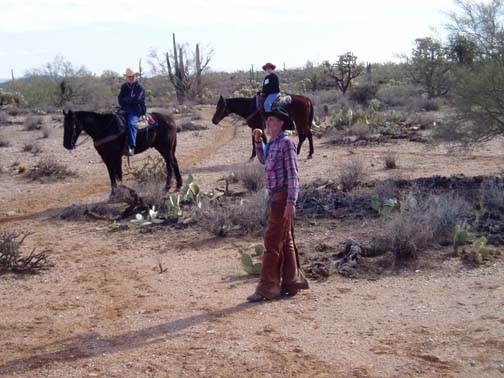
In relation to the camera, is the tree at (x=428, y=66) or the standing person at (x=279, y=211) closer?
the standing person at (x=279, y=211)

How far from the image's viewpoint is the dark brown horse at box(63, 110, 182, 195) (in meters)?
12.3

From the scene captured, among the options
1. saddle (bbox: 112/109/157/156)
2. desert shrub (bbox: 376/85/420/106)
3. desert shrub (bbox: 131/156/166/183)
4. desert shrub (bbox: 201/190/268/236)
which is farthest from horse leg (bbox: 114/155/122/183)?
desert shrub (bbox: 376/85/420/106)

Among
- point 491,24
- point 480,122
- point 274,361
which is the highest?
point 491,24

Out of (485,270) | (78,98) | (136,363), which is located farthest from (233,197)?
(78,98)

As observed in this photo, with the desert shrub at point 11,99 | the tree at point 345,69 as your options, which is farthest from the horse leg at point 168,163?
the desert shrub at point 11,99

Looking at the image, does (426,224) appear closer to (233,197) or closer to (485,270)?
(485,270)

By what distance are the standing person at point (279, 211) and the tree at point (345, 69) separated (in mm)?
35348

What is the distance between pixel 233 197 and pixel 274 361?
6.96m

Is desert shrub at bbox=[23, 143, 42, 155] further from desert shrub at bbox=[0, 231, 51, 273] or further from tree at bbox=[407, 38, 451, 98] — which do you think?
tree at bbox=[407, 38, 451, 98]

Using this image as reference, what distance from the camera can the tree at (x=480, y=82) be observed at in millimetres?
11859

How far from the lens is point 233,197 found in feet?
39.7

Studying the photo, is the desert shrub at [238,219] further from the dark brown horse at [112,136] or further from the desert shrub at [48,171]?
the desert shrub at [48,171]

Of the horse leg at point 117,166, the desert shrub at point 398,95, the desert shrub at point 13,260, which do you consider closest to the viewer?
the desert shrub at point 13,260

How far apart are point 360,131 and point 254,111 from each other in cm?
494
